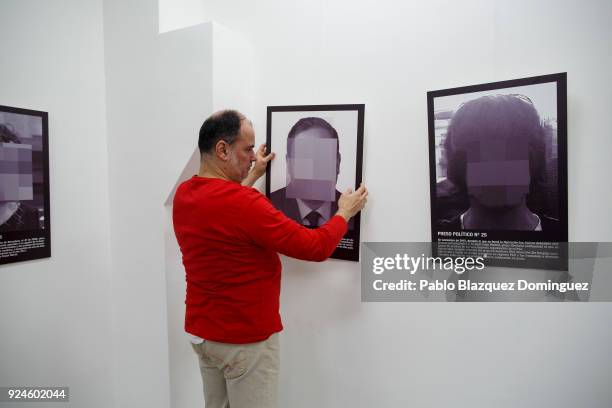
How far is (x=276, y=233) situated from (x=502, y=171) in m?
0.92

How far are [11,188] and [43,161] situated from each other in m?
0.20

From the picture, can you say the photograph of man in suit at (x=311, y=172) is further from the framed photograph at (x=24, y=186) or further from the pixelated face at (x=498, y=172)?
the framed photograph at (x=24, y=186)

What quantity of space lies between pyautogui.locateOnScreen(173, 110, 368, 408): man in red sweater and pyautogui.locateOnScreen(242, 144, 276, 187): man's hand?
0.28 metres

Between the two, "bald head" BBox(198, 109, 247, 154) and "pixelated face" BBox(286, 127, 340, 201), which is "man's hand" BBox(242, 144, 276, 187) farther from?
"bald head" BBox(198, 109, 247, 154)

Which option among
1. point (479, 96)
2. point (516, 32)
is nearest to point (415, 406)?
point (479, 96)

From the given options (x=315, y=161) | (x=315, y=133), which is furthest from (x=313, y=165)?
(x=315, y=133)

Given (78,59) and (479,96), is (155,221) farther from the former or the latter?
(479,96)

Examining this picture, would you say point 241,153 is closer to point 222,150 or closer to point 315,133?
point 222,150

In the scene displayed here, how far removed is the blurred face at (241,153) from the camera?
1523 millimetres

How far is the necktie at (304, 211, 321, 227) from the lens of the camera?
180 centimetres

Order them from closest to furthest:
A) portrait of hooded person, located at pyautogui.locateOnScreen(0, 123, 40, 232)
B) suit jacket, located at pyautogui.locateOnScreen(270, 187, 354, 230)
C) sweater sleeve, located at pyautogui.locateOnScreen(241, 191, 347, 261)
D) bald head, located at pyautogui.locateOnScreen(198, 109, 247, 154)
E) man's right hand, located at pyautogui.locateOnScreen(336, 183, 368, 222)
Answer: sweater sleeve, located at pyautogui.locateOnScreen(241, 191, 347, 261) < bald head, located at pyautogui.locateOnScreen(198, 109, 247, 154) < man's right hand, located at pyautogui.locateOnScreen(336, 183, 368, 222) < portrait of hooded person, located at pyautogui.locateOnScreen(0, 123, 40, 232) < suit jacket, located at pyautogui.locateOnScreen(270, 187, 354, 230)

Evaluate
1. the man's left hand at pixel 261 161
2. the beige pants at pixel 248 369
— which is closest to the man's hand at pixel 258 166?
the man's left hand at pixel 261 161

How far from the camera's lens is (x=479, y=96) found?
1.47 meters

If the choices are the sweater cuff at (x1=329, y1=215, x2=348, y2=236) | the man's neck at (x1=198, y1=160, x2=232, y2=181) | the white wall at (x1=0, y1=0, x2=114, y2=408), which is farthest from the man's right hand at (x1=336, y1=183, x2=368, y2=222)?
the white wall at (x1=0, y1=0, x2=114, y2=408)
